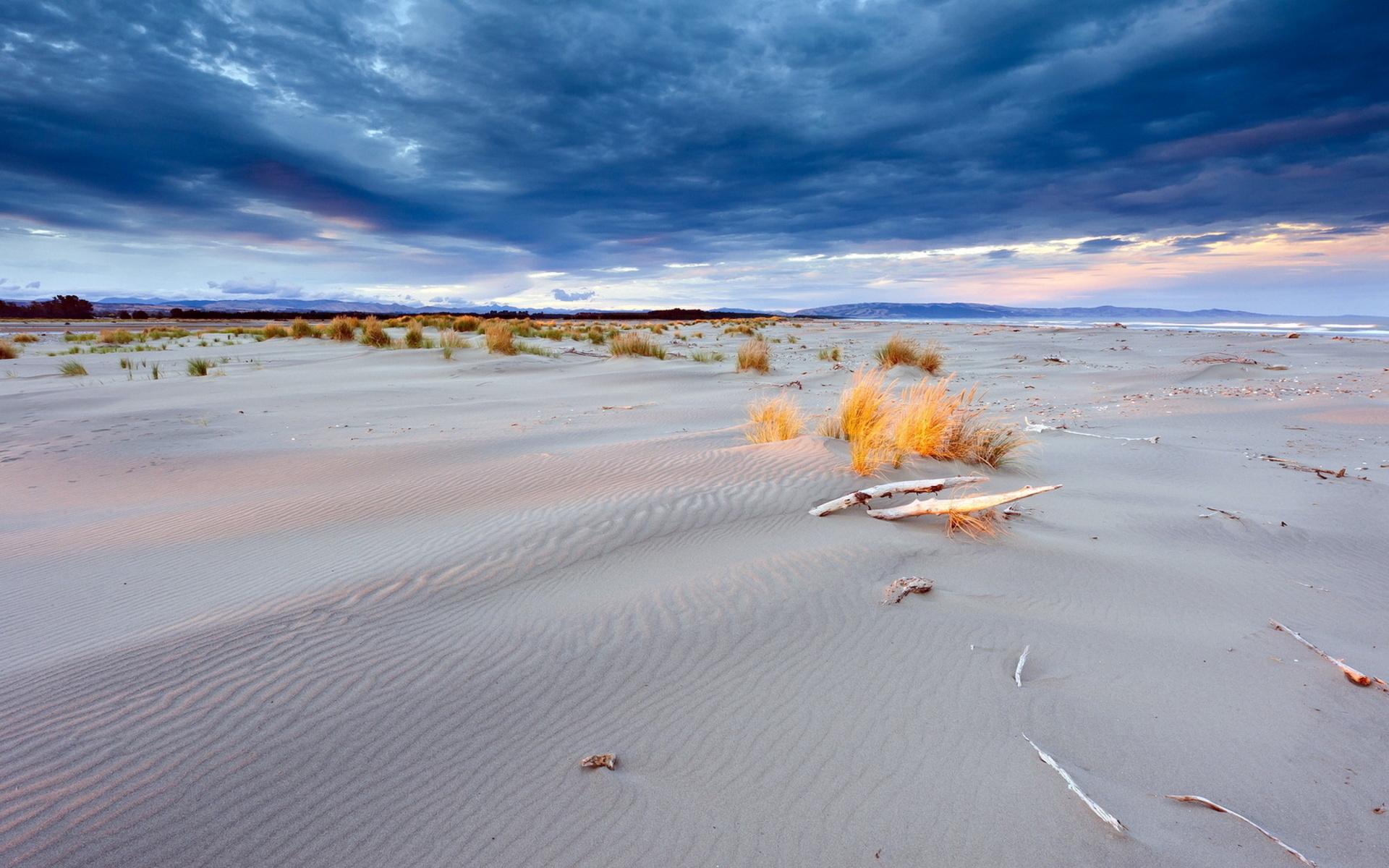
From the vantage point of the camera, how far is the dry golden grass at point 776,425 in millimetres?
6148

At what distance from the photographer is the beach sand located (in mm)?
1756

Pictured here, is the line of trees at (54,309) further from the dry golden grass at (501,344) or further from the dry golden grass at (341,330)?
the dry golden grass at (501,344)

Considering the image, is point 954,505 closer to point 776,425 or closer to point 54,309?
point 776,425

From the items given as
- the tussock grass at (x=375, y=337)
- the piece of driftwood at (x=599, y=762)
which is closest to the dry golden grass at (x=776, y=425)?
the piece of driftwood at (x=599, y=762)

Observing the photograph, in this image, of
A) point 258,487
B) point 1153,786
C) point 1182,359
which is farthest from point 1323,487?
point 1182,359

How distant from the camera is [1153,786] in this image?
1.92 m

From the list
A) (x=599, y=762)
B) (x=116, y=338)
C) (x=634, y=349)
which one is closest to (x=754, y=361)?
(x=634, y=349)

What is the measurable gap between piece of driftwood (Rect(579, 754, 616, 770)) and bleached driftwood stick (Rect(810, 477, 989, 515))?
2.67 meters

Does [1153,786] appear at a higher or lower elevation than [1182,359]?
lower

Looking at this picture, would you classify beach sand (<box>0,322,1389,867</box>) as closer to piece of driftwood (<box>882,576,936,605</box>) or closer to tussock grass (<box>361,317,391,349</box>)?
piece of driftwood (<box>882,576,936,605</box>)

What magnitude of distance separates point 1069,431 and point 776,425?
13.1 feet

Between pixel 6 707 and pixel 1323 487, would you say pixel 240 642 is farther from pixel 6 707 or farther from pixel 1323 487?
pixel 1323 487

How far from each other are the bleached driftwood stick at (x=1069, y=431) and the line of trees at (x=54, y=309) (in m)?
64.8

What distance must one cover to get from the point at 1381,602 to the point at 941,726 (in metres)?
2.92
